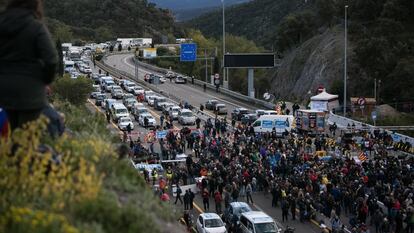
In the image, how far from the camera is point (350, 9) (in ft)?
221

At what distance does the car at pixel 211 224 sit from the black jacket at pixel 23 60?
15.2 meters

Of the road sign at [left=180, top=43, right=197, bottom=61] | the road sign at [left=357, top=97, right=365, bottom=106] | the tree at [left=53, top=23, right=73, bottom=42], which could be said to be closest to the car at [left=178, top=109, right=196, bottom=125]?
the road sign at [left=357, top=97, right=365, bottom=106]

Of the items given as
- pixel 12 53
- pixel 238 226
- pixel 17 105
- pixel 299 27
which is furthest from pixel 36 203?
pixel 299 27

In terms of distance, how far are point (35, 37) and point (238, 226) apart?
1582cm

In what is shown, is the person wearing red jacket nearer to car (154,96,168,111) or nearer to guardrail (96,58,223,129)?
guardrail (96,58,223,129)

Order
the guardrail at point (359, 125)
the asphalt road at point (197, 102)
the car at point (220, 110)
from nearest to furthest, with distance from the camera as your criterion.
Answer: the asphalt road at point (197, 102) < the guardrail at point (359, 125) < the car at point (220, 110)

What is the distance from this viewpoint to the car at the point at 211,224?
20.6 metres

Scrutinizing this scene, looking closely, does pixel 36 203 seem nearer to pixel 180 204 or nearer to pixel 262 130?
pixel 180 204

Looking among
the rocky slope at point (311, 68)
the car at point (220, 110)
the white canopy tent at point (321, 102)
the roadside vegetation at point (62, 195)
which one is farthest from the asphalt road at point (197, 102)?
the rocky slope at point (311, 68)

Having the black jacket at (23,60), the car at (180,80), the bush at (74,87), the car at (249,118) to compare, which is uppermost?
the black jacket at (23,60)

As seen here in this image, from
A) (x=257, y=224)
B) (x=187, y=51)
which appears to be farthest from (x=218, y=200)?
(x=187, y=51)

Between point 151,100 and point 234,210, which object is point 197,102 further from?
point 234,210

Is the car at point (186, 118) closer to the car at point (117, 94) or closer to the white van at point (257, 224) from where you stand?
the car at point (117, 94)

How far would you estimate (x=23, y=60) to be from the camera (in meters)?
5.85
